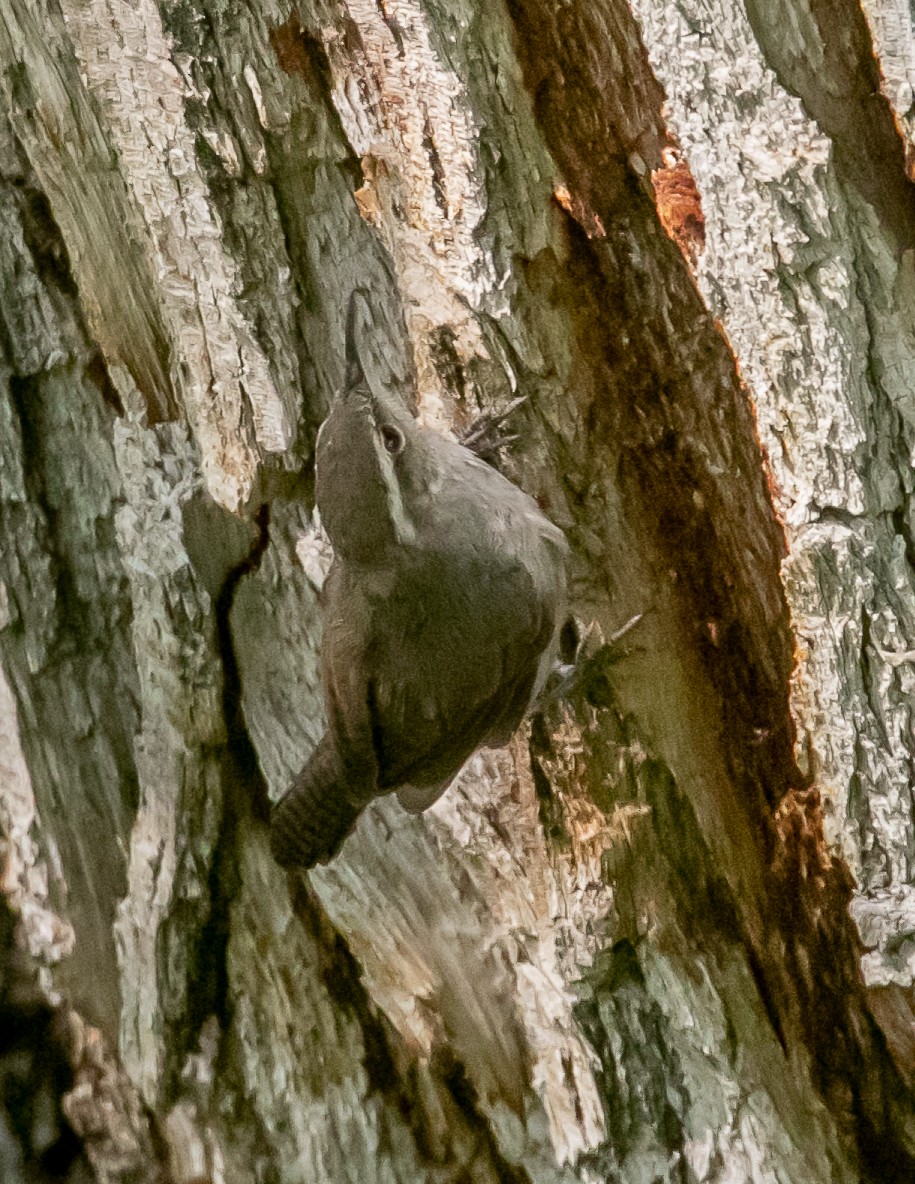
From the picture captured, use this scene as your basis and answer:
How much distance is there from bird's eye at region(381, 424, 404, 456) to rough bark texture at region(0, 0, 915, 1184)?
0.19 meters

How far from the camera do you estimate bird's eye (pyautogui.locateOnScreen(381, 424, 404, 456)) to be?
5.87ft

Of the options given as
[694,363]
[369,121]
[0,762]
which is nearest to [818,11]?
[694,363]

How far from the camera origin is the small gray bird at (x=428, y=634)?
188cm

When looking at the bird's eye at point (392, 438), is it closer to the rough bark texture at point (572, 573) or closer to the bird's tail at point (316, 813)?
the rough bark texture at point (572, 573)

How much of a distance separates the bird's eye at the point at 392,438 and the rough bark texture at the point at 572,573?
0.19 metres

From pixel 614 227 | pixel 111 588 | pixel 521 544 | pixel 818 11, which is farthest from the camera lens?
pixel 111 588

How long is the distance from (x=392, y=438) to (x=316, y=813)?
0.63 m

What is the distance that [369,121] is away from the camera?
74.2 inches

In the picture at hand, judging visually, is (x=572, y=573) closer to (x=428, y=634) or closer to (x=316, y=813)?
(x=428, y=634)

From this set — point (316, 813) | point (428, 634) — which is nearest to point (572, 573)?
point (428, 634)

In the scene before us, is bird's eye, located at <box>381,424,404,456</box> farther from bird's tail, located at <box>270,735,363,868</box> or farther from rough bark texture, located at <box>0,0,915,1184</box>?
bird's tail, located at <box>270,735,363,868</box>

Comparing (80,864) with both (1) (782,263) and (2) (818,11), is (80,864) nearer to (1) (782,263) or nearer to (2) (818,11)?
(1) (782,263)

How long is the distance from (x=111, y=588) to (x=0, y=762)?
0.42 meters

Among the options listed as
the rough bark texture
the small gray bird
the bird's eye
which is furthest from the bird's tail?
the bird's eye
